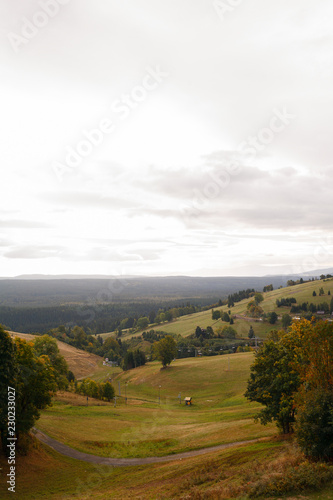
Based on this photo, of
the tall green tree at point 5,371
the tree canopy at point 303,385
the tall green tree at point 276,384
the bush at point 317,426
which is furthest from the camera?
the tall green tree at point 276,384

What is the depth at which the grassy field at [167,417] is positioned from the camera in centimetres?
4128

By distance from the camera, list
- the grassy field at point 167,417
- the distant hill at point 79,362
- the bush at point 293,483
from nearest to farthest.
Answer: the bush at point 293,483 < the grassy field at point 167,417 < the distant hill at point 79,362

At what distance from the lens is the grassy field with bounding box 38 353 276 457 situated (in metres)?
41.3

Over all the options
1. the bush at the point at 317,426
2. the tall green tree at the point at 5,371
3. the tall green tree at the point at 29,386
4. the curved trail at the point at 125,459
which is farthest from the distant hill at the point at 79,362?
the bush at the point at 317,426

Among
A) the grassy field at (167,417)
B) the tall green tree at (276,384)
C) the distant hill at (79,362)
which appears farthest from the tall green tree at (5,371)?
the distant hill at (79,362)

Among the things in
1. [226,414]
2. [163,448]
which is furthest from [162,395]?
[163,448]

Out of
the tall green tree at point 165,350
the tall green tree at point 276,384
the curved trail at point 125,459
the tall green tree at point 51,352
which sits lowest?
the tall green tree at point 165,350

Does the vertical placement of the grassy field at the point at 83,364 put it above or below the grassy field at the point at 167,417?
below

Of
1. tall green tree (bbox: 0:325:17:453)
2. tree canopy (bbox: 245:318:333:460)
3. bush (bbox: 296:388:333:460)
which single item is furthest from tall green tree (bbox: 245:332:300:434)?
tall green tree (bbox: 0:325:17:453)

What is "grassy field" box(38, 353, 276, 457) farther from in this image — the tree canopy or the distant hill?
the distant hill

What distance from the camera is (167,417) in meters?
65.4

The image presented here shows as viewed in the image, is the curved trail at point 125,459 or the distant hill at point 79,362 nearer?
the curved trail at point 125,459

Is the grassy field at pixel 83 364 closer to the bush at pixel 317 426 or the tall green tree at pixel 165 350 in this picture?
the tall green tree at pixel 165 350

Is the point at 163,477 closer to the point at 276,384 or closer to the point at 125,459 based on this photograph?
the point at 125,459
